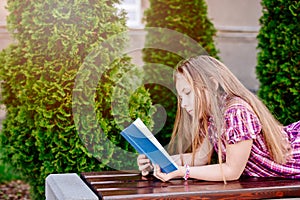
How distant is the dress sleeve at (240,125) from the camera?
293cm

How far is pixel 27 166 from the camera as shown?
4.61 metres

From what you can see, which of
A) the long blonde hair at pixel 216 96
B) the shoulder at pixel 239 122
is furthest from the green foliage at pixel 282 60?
the shoulder at pixel 239 122

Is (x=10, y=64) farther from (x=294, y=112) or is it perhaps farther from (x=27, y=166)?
(x=294, y=112)

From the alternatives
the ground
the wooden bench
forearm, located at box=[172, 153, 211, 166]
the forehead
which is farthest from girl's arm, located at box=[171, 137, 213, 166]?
the ground

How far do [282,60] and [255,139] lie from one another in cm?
288

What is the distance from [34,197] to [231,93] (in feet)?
7.97

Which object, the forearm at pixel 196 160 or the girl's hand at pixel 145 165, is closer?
the girl's hand at pixel 145 165

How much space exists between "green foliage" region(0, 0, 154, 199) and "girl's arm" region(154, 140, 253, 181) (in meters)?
1.38

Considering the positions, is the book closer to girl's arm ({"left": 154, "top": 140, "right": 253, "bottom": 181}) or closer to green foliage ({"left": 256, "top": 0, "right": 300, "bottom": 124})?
girl's arm ({"left": 154, "top": 140, "right": 253, "bottom": 181})

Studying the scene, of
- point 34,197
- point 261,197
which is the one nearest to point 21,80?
point 34,197

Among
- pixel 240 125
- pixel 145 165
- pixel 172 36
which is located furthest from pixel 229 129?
pixel 172 36

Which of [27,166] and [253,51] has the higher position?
[253,51]

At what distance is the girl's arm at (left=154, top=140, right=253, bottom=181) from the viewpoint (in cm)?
295

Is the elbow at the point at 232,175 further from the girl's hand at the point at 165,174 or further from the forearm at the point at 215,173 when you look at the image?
the girl's hand at the point at 165,174
